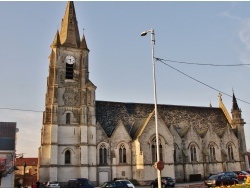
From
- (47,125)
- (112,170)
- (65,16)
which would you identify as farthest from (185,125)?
(65,16)

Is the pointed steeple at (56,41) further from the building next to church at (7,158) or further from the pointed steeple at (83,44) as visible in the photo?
the building next to church at (7,158)

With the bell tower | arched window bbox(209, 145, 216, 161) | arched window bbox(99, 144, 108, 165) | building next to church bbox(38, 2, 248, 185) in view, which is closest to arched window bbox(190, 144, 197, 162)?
building next to church bbox(38, 2, 248, 185)

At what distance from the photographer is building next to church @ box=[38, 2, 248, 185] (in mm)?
43125

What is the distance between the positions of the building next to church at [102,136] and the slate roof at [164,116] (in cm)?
17

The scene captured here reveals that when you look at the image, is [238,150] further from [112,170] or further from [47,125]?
[47,125]

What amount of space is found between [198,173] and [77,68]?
2527 centimetres

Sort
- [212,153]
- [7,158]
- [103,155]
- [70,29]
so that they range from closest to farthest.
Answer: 1. [7,158]
2. [103,155]
3. [70,29]
4. [212,153]

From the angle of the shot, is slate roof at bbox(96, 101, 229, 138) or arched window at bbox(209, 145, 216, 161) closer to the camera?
slate roof at bbox(96, 101, 229, 138)

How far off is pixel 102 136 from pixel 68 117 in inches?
223

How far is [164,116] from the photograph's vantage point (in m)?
53.3

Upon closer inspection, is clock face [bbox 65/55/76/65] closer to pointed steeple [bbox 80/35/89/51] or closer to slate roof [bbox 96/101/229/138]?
pointed steeple [bbox 80/35/89/51]

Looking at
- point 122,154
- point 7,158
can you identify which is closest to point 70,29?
point 122,154

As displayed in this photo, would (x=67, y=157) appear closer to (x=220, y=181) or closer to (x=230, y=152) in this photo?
(x=220, y=181)

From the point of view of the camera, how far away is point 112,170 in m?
45.0
